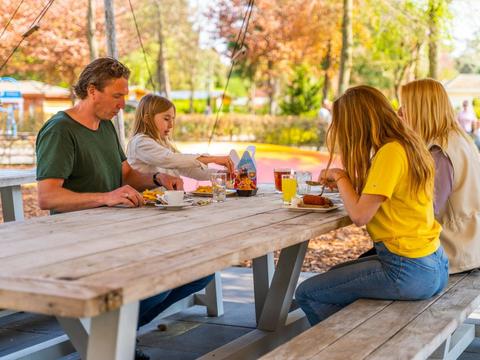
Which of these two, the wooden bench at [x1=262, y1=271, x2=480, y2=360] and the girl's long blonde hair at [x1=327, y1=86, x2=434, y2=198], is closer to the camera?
the wooden bench at [x1=262, y1=271, x2=480, y2=360]

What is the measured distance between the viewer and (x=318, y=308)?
3.28 metres

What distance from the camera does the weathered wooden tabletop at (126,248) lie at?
6.20 ft

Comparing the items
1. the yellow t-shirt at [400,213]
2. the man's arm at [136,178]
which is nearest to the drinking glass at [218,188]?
the man's arm at [136,178]

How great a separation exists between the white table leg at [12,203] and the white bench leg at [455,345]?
9.47 ft

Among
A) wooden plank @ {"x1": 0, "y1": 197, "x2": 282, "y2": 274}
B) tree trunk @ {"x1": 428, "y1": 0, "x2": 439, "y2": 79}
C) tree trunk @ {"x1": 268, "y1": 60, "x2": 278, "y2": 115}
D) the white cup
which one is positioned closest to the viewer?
wooden plank @ {"x1": 0, "y1": 197, "x2": 282, "y2": 274}

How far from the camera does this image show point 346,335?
2.69m

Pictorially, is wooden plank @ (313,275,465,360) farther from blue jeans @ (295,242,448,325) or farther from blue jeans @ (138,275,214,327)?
blue jeans @ (138,275,214,327)

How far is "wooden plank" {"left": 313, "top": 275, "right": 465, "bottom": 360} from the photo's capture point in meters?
2.51

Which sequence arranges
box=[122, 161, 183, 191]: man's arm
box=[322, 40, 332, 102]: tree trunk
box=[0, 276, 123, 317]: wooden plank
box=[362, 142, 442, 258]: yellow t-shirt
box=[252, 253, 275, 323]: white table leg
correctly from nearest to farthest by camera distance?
box=[0, 276, 123, 317]: wooden plank
box=[362, 142, 442, 258]: yellow t-shirt
box=[122, 161, 183, 191]: man's arm
box=[252, 253, 275, 323]: white table leg
box=[322, 40, 332, 102]: tree trunk

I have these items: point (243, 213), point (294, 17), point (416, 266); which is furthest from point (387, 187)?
point (294, 17)

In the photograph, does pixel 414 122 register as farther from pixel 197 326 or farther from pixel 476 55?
pixel 476 55

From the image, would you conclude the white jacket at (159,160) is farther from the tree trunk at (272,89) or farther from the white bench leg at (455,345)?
the tree trunk at (272,89)

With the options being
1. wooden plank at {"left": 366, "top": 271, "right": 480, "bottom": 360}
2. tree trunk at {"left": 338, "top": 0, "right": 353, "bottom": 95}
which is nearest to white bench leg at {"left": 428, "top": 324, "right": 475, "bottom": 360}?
wooden plank at {"left": 366, "top": 271, "right": 480, "bottom": 360}

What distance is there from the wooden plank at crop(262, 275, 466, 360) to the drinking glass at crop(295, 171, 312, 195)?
89 cm
